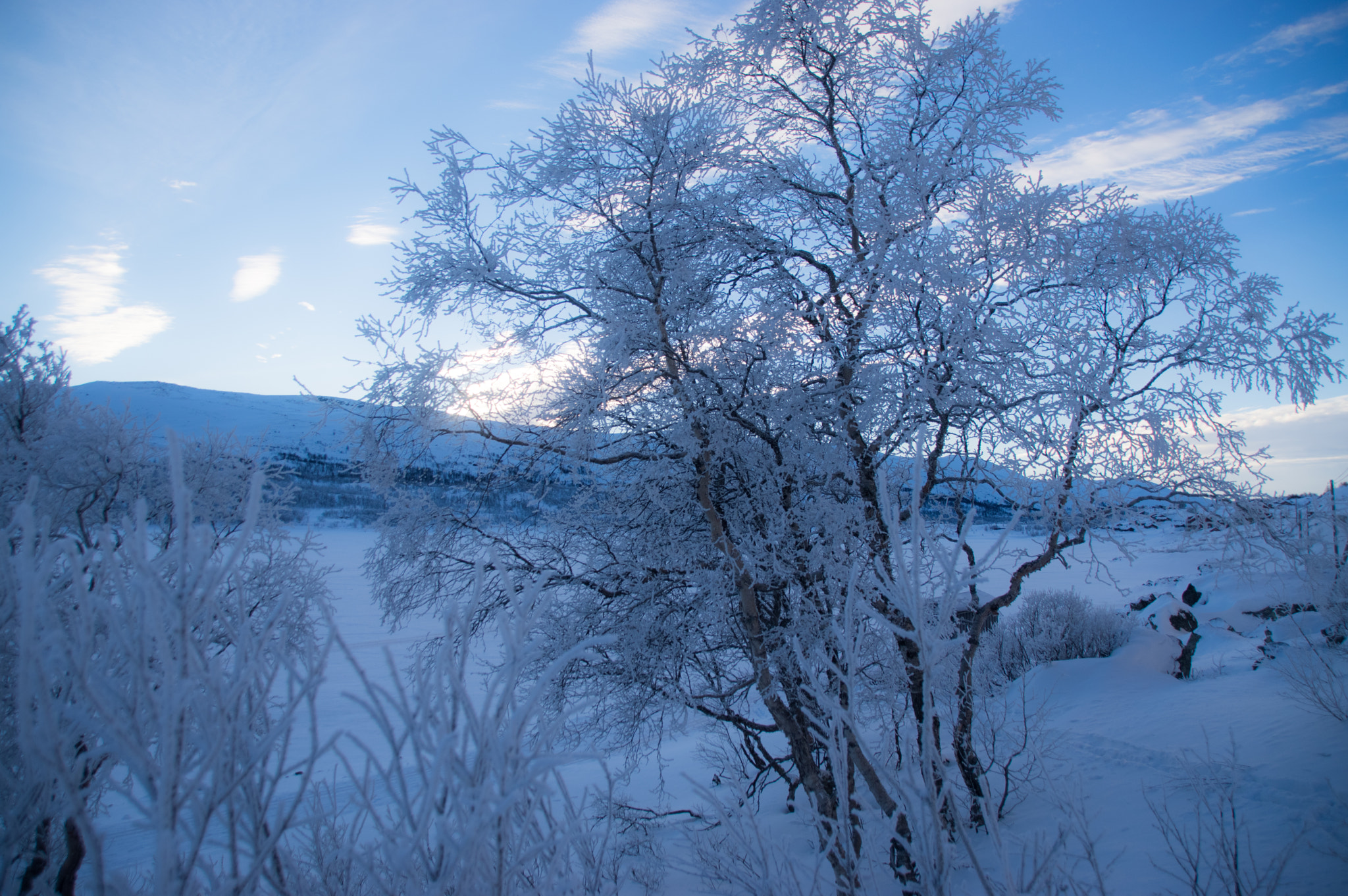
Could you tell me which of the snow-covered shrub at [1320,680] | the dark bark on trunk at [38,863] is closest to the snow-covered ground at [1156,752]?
the snow-covered shrub at [1320,680]

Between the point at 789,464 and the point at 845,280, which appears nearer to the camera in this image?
the point at 845,280

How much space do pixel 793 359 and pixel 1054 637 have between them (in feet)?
39.1

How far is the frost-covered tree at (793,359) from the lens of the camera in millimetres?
4598

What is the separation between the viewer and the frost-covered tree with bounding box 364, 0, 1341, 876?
4.60 meters

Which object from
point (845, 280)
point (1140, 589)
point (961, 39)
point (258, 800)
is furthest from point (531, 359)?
point (1140, 589)

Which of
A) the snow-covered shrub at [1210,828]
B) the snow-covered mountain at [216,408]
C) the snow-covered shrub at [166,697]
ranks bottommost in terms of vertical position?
the snow-covered shrub at [1210,828]

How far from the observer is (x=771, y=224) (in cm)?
573

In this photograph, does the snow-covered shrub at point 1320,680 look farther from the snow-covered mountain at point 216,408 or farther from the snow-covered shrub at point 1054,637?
the snow-covered mountain at point 216,408

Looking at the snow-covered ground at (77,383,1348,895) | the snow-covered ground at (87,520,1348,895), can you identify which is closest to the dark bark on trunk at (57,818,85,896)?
the snow-covered ground at (87,520,1348,895)

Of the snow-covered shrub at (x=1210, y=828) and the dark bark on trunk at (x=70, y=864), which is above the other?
the dark bark on trunk at (x=70, y=864)

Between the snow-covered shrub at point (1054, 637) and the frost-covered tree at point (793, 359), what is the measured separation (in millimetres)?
8288

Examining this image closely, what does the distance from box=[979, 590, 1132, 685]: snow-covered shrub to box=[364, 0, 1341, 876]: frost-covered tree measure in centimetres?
829

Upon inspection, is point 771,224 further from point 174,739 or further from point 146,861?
point 146,861

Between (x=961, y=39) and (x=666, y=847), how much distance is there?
1013 centimetres
